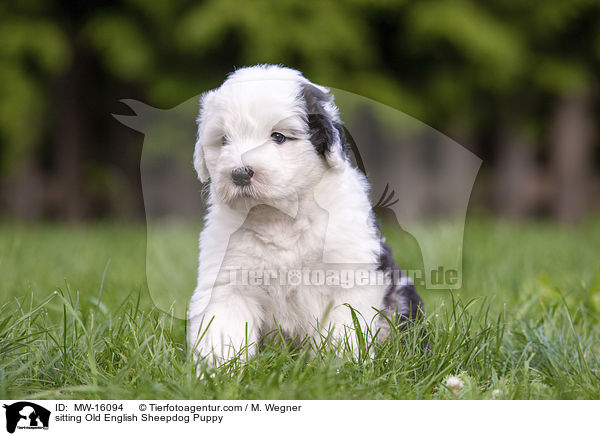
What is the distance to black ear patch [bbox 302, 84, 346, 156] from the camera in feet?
8.26

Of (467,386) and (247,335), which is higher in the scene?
(247,335)

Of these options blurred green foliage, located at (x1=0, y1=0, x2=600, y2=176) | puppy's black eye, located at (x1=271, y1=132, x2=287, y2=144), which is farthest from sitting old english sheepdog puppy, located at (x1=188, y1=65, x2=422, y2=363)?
blurred green foliage, located at (x1=0, y1=0, x2=600, y2=176)

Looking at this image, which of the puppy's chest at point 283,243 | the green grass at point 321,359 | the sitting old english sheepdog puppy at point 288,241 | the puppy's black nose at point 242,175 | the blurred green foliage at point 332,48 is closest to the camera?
the green grass at point 321,359

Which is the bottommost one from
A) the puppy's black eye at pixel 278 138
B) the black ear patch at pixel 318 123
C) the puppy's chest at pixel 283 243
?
the puppy's chest at pixel 283 243

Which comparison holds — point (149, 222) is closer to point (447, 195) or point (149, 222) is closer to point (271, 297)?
point (271, 297)

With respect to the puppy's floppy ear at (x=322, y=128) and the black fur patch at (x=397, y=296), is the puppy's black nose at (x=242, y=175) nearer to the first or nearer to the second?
the puppy's floppy ear at (x=322, y=128)

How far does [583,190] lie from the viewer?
8523 millimetres

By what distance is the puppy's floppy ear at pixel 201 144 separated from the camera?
255 centimetres

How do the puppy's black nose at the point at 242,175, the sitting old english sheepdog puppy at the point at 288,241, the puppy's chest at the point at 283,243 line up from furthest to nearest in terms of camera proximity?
the puppy's chest at the point at 283,243 → the sitting old english sheepdog puppy at the point at 288,241 → the puppy's black nose at the point at 242,175

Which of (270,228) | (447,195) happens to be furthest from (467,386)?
(447,195)

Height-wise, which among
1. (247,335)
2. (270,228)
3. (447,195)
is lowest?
(247,335)

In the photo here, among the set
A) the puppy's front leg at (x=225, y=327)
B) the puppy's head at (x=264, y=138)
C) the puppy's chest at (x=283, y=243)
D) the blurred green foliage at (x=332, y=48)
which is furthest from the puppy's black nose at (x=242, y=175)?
the blurred green foliage at (x=332, y=48)
